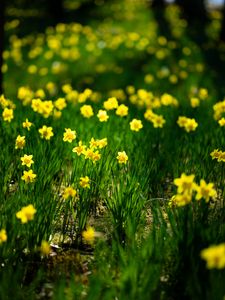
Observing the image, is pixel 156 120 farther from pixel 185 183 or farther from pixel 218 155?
pixel 185 183

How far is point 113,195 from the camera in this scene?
2.83m

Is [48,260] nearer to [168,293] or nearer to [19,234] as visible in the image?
[19,234]

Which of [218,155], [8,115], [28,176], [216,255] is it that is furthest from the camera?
[8,115]

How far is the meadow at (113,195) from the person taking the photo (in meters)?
2.16

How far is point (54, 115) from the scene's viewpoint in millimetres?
4570

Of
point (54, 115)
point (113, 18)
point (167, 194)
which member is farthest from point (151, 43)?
point (167, 194)

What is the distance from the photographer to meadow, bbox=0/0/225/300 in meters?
2.16

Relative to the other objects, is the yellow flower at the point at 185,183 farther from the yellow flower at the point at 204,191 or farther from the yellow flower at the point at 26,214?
the yellow flower at the point at 26,214

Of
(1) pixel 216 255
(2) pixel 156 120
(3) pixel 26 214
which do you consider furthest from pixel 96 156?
(1) pixel 216 255

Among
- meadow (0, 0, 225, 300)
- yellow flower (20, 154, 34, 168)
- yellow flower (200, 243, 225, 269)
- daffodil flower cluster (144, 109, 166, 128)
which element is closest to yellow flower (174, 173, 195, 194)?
meadow (0, 0, 225, 300)

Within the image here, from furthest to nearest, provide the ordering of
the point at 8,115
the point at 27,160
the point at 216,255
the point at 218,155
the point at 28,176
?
the point at 8,115, the point at 218,155, the point at 27,160, the point at 28,176, the point at 216,255

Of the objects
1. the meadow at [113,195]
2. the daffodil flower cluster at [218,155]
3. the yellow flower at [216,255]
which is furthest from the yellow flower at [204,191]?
the daffodil flower cluster at [218,155]

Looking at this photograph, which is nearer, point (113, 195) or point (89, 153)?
point (113, 195)

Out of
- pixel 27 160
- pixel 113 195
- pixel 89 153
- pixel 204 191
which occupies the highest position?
pixel 89 153
